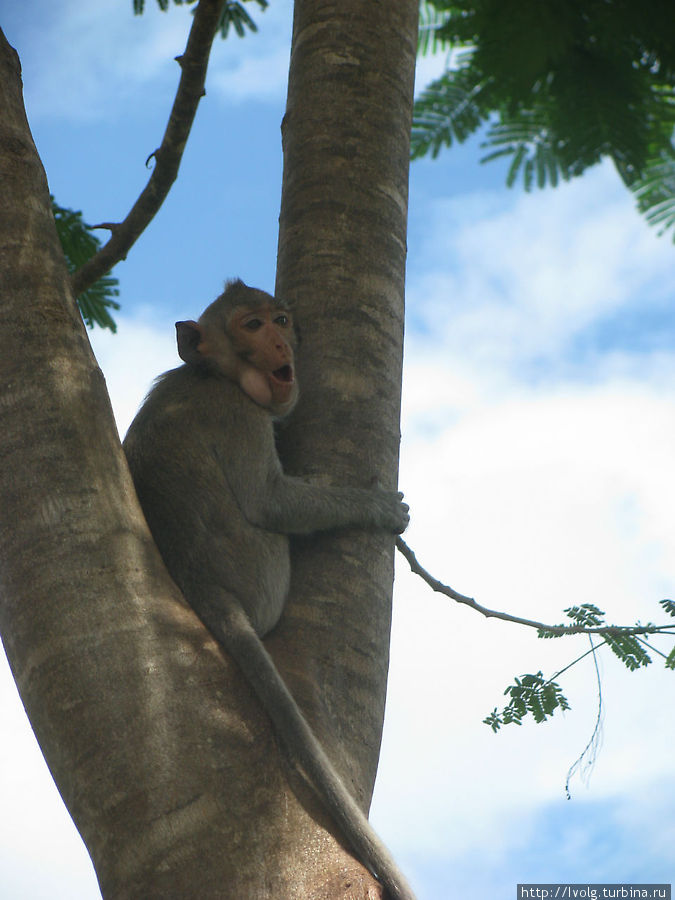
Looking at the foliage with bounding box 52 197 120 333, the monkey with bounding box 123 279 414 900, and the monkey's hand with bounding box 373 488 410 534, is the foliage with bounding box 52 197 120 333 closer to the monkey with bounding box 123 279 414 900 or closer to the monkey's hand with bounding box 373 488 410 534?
the monkey with bounding box 123 279 414 900

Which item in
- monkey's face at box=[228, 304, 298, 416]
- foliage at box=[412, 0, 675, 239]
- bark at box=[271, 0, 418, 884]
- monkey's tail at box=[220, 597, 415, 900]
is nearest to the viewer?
foliage at box=[412, 0, 675, 239]

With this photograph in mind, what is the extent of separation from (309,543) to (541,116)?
267 centimetres

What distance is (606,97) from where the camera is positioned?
163 cm

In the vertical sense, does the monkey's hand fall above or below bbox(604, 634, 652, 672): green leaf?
above

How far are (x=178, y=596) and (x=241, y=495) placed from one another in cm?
141

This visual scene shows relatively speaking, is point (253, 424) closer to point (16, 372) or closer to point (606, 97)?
point (16, 372)

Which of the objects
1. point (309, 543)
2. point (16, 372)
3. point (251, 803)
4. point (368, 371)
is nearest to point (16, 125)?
point (16, 372)

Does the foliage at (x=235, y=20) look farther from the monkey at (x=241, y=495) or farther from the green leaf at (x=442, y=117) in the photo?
the green leaf at (x=442, y=117)

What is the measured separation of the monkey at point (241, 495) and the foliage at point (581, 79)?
7.04 feet

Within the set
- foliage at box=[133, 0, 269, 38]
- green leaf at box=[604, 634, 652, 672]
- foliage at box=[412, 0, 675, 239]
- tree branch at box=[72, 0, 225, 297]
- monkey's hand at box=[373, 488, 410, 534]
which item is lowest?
foliage at box=[412, 0, 675, 239]

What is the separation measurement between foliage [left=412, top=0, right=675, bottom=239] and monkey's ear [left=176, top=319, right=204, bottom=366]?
3856mm

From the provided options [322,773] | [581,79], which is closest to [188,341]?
[322,773]

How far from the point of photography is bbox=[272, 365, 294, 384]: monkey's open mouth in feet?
17.6

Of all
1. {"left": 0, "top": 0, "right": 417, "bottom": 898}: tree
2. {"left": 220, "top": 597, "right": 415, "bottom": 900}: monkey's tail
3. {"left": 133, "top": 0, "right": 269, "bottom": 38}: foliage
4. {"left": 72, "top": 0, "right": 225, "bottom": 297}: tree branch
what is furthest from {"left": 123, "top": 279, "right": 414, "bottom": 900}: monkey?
{"left": 133, "top": 0, "right": 269, "bottom": 38}: foliage
